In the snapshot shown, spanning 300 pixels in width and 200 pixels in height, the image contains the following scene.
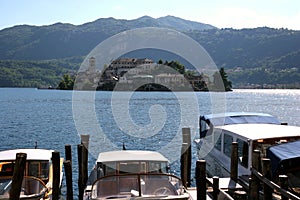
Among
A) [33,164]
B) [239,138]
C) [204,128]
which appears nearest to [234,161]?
[239,138]

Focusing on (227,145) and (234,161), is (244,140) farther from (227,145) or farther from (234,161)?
(227,145)

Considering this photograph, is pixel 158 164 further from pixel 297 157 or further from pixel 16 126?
pixel 16 126

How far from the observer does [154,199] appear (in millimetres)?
12656

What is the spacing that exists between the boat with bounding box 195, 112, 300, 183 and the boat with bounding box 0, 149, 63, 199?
9103mm

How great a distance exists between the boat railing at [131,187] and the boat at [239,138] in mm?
6193

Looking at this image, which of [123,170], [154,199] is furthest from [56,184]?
[154,199]

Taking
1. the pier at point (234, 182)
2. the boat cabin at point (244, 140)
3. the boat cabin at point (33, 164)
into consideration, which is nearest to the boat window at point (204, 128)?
the boat cabin at point (244, 140)

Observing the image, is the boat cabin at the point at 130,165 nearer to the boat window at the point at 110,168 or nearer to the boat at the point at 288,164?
the boat window at the point at 110,168

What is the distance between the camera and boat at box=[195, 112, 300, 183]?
19.0 meters

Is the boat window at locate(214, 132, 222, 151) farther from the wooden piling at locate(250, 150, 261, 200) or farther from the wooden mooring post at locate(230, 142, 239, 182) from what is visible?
the wooden piling at locate(250, 150, 261, 200)

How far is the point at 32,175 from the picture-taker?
1862 centimetres

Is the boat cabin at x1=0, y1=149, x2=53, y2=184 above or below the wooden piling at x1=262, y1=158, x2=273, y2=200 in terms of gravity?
below

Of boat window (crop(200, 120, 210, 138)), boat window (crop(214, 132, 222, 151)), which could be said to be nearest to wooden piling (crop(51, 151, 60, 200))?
boat window (crop(214, 132, 222, 151))

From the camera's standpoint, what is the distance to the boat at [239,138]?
19.0 m
